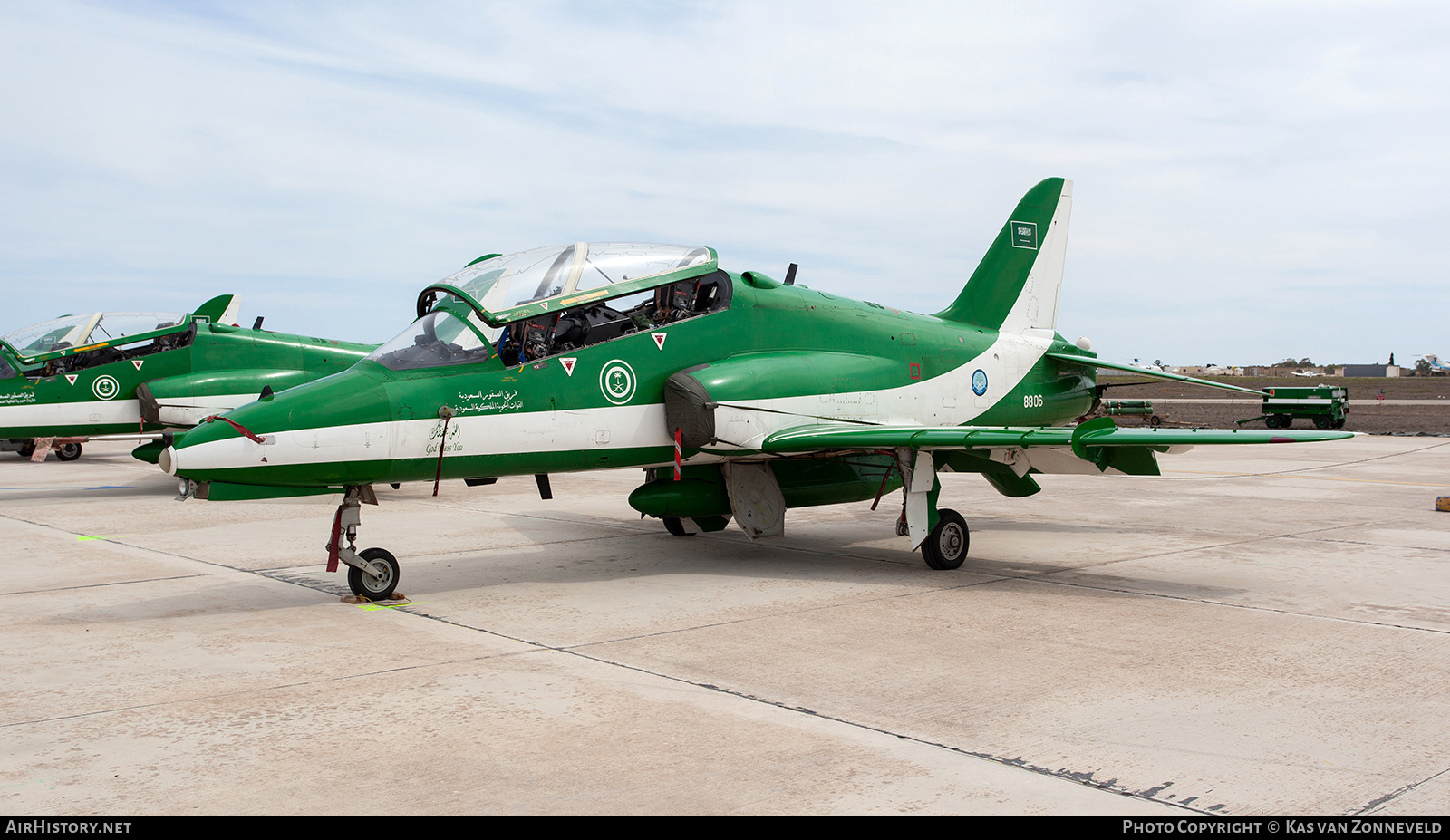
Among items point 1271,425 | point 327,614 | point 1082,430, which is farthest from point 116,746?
point 1271,425

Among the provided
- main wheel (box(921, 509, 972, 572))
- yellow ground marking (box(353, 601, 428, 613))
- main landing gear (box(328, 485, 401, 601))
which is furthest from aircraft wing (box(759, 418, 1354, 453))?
main landing gear (box(328, 485, 401, 601))

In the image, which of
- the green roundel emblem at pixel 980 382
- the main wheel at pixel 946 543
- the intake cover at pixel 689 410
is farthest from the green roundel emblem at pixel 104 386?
the main wheel at pixel 946 543

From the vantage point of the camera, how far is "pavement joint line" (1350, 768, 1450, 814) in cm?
383

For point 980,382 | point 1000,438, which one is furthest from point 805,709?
point 980,382

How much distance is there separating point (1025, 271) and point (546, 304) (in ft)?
22.7

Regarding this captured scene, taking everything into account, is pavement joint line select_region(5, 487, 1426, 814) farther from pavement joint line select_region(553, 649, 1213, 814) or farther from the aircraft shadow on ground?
the aircraft shadow on ground

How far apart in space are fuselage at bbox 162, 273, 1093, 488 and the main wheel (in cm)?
140

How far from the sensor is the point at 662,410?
9102 millimetres

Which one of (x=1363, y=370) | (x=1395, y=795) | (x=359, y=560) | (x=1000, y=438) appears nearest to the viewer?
(x=1395, y=795)

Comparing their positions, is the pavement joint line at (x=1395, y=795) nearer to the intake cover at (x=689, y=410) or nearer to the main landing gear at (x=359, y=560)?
the intake cover at (x=689, y=410)

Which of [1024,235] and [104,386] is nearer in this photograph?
[1024,235]

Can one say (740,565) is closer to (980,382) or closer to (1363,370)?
(980,382)

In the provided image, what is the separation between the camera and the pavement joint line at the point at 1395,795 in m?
3.83
